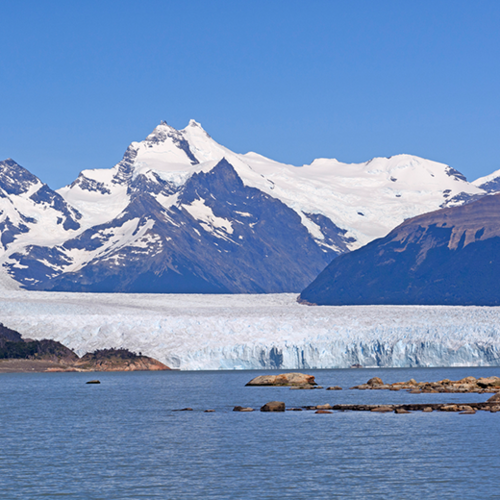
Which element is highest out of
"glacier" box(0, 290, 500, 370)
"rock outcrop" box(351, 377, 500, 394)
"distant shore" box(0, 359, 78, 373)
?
"glacier" box(0, 290, 500, 370)

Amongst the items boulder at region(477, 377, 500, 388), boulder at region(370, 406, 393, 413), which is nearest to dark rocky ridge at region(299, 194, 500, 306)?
boulder at region(477, 377, 500, 388)

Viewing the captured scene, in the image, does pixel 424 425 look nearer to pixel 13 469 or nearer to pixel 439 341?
pixel 13 469

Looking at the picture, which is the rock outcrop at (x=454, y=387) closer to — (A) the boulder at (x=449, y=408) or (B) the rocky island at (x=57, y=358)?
(A) the boulder at (x=449, y=408)

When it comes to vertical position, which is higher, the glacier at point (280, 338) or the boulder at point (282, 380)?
the glacier at point (280, 338)

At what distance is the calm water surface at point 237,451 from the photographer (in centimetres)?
2844

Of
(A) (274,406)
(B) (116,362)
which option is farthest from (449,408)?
(B) (116,362)

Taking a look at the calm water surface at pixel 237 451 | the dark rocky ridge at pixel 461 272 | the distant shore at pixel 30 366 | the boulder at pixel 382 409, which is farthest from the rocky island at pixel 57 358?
the dark rocky ridge at pixel 461 272

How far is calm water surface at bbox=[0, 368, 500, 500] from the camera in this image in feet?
93.3

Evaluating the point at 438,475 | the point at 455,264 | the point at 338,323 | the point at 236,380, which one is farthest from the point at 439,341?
the point at 455,264

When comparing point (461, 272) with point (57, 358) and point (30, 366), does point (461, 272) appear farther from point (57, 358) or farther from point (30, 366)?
point (30, 366)

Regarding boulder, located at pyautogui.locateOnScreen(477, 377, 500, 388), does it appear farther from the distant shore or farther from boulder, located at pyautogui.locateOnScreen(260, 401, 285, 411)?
the distant shore

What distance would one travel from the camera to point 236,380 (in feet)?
277

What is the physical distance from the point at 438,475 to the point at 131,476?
10.9 meters

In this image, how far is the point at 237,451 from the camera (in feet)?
119
